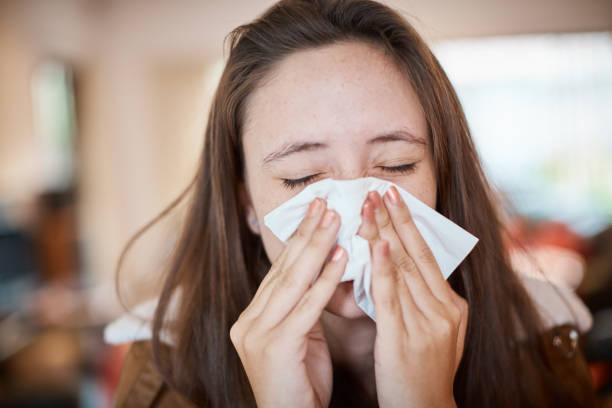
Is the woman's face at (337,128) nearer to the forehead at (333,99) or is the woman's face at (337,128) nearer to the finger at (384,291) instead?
the forehead at (333,99)

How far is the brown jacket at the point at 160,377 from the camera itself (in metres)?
0.99

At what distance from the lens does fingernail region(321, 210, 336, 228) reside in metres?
0.72

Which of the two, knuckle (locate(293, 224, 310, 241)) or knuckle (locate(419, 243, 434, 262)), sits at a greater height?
knuckle (locate(293, 224, 310, 241))

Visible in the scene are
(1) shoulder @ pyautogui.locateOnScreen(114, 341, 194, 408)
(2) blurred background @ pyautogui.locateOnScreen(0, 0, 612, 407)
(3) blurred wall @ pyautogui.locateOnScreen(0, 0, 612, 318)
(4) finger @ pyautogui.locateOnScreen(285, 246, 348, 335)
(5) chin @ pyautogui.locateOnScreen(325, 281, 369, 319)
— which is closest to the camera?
(4) finger @ pyautogui.locateOnScreen(285, 246, 348, 335)

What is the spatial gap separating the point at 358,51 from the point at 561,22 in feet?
18.4

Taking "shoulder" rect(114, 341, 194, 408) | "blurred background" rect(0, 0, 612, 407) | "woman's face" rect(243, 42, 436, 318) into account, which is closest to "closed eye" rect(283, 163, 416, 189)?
"woman's face" rect(243, 42, 436, 318)

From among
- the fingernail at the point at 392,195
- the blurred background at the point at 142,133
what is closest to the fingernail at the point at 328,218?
the fingernail at the point at 392,195

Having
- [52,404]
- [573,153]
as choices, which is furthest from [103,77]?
[573,153]

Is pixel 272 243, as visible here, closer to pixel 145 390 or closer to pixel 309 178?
pixel 309 178

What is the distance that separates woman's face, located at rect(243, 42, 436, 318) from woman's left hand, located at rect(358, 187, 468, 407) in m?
0.10

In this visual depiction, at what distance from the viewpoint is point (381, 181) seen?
0.76 m

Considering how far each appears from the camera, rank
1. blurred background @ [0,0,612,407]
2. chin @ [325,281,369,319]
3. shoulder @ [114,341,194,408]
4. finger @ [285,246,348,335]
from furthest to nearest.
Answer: blurred background @ [0,0,612,407] → shoulder @ [114,341,194,408] → chin @ [325,281,369,319] → finger @ [285,246,348,335]

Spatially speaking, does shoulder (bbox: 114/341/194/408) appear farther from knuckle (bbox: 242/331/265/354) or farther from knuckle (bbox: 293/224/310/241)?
knuckle (bbox: 293/224/310/241)

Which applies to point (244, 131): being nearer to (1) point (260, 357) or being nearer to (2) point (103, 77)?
(1) point (260, 357)
